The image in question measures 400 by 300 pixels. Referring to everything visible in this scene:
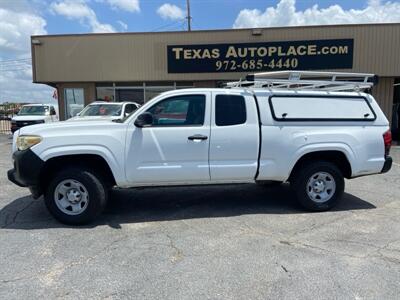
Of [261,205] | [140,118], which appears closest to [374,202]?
[261,205]

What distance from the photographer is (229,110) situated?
5270 mm

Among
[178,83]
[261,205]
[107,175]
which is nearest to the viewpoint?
[107,175]

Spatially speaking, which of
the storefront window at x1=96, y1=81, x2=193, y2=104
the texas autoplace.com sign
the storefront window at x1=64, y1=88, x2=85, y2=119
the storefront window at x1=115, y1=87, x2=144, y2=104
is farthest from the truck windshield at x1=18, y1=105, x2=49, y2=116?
the texas autoplace.com sign

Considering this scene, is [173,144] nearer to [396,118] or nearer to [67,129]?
[67,129]

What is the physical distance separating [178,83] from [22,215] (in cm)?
1206

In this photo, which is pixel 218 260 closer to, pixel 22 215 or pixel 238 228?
pixel 238 228

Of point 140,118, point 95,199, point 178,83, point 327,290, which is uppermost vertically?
point 178,83

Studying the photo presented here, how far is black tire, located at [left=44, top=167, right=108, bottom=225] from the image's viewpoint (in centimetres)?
491

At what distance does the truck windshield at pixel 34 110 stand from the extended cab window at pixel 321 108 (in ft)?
52.3

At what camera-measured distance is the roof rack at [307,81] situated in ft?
17.7

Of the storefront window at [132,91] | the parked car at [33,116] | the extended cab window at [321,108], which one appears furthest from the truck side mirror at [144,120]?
the parked car at [33,116]

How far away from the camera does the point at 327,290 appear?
3.27 metres

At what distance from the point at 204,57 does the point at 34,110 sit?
9750 millimetres

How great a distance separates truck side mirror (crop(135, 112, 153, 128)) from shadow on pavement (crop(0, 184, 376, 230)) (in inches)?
55.1
